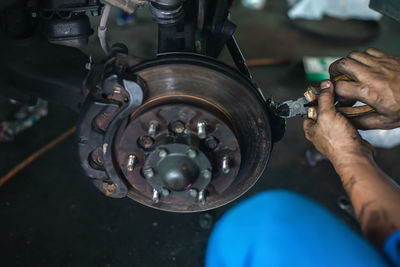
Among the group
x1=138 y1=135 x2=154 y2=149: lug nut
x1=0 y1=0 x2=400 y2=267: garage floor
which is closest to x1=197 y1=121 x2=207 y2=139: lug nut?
x1=138 y1=135 x2=154 y2=149: lug nut

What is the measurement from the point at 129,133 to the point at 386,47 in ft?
6.77

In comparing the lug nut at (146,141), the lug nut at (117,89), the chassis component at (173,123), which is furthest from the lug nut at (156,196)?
the lug nut at (117,89)

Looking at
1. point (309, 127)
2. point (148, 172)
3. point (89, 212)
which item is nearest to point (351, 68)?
point (309, 127)

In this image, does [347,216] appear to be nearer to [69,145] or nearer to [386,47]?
[69,145]

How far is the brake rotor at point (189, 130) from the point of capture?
70 centimetres

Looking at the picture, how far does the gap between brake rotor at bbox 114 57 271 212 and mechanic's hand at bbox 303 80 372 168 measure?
12cm

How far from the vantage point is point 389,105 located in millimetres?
691

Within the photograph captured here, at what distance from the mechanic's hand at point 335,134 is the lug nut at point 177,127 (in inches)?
10.9

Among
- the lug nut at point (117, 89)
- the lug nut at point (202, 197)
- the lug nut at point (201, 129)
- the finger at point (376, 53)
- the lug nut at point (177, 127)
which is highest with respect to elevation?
the finger at point (376, 53)

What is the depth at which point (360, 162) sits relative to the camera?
2.13 feet

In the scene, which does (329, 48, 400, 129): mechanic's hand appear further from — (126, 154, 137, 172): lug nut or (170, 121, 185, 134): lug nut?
(126, 154, 137, 172): lug nut

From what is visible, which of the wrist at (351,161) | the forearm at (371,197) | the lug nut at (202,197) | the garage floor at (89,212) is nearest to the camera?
the forearm at (371,197)

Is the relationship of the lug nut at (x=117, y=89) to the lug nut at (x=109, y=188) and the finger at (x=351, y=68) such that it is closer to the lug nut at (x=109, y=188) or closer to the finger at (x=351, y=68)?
the lug nut at (x=109, y=188)

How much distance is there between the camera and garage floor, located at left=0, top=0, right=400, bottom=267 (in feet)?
3.53
